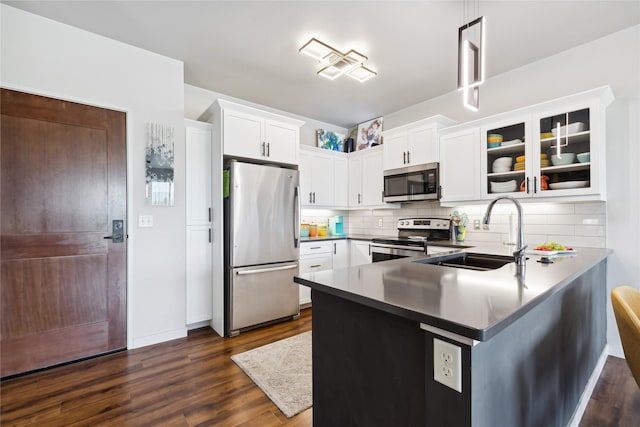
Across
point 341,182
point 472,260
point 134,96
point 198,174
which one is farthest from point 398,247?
→ point 134,96

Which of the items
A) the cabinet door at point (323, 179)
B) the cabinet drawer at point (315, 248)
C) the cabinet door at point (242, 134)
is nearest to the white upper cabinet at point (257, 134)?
the cabinet door at point (242, 134)

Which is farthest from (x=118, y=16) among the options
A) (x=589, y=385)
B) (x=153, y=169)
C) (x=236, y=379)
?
(x=589, y=385)

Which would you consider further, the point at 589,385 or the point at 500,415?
the point at 589,385

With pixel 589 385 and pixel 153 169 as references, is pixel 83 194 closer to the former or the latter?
pixel 153 169

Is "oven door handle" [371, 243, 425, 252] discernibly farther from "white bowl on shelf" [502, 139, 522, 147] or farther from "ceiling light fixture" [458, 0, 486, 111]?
"ceiling light fixture" [458, 0, 486, 111]

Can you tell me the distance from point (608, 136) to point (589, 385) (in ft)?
6.73

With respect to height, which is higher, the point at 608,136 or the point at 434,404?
the point at 608,136

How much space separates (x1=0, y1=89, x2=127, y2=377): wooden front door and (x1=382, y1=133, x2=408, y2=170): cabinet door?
301 cm

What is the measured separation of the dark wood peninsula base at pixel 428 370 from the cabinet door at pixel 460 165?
1619mm

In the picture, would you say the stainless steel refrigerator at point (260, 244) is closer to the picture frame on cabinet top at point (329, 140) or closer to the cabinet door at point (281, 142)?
the cabinet door at point (281, 142)

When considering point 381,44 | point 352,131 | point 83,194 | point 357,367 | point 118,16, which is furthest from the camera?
point 352,131

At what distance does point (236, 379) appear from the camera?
216cm

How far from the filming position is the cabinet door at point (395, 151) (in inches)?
149

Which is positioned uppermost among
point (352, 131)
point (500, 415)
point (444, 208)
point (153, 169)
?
point (352, 131)
